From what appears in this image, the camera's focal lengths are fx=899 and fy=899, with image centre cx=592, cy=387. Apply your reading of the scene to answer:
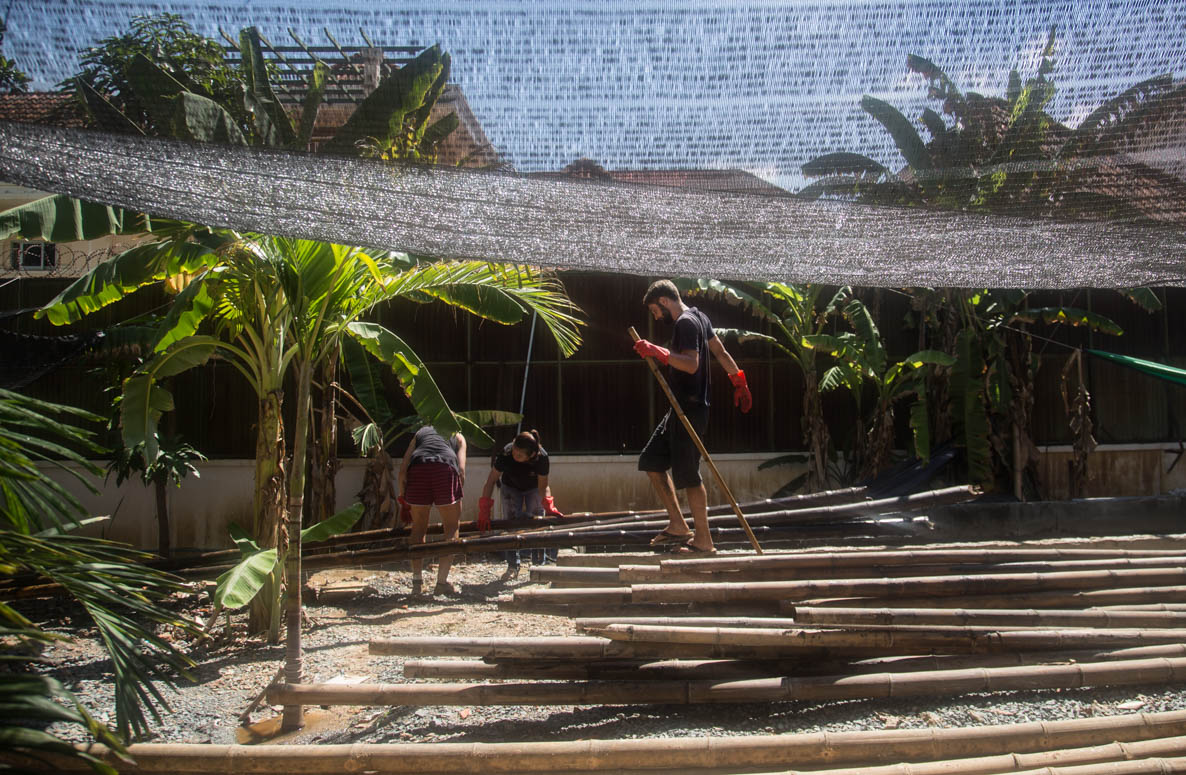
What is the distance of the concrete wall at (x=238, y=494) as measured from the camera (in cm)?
974

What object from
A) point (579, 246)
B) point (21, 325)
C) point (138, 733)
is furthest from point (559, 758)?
point (21, 325)

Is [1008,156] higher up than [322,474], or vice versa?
[1008,156]

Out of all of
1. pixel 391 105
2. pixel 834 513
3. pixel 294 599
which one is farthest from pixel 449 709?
pixel 391 105

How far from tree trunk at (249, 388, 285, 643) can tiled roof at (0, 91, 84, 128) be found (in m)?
3.66

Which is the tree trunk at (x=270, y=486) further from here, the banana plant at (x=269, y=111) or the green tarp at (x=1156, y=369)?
the green tarp at (x=1156, y=369)

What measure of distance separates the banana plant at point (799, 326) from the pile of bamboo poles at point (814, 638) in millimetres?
5010

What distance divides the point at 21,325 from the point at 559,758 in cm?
878

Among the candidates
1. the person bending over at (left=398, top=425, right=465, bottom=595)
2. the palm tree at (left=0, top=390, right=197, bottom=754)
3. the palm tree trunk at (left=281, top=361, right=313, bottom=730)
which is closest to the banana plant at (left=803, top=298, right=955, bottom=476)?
the person bending over at (left=398, top=425, right=465, bottom=595)

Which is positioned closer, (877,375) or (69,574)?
(69,574)

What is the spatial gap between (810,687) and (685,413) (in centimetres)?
169

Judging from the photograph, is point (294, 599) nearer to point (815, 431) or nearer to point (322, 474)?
point (322, 474)

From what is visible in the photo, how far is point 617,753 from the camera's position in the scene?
332 cm

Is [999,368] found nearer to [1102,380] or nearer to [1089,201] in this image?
[1102,380]

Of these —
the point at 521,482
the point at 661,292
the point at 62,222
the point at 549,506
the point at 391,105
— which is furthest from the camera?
the point at 521,482
